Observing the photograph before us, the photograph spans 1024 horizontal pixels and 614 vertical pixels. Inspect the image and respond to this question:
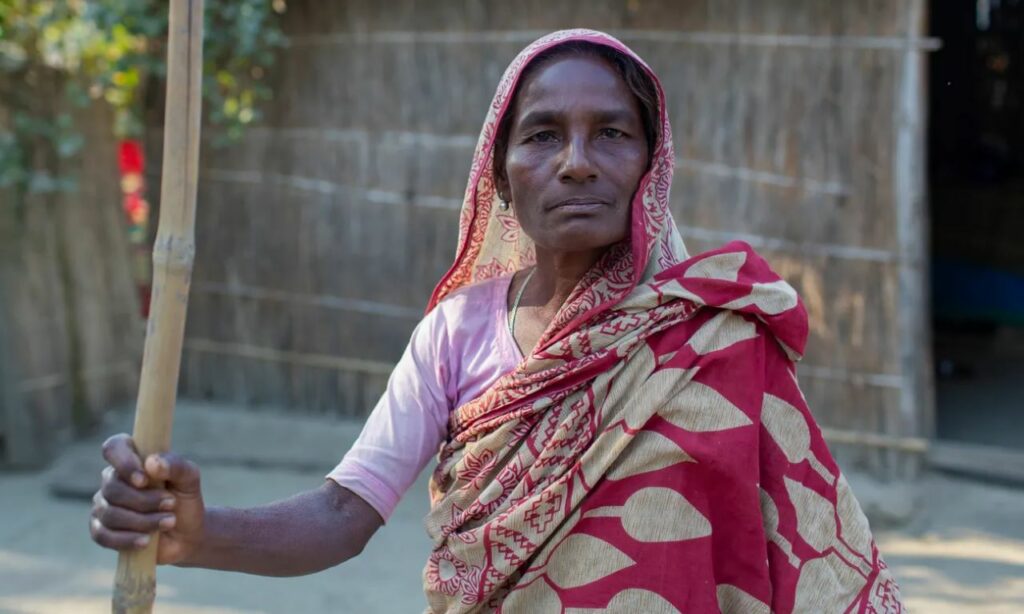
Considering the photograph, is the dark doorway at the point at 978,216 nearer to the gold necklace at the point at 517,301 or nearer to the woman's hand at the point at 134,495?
the gold necklace at the point at 517,301

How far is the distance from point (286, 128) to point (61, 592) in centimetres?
276

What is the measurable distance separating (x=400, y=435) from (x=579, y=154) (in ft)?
1.87

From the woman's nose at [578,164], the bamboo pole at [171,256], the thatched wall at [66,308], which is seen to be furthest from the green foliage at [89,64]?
the bamboo pole at [171,256]

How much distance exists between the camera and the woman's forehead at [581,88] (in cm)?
191

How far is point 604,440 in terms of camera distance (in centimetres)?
181

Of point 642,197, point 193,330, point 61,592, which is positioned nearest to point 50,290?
point 193,330

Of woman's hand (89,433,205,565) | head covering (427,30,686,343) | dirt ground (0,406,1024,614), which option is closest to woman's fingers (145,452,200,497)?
woman's hand (89,433,205,565)

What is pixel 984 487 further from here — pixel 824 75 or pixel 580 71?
pixel 580 71

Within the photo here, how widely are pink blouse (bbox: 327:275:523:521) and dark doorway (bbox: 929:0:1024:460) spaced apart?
441 cm

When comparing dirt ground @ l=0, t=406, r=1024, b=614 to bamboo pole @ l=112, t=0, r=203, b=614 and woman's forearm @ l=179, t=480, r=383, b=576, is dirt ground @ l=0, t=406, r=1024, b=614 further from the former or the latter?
bamboo pole @ l=112, t=0, r=203, b=614

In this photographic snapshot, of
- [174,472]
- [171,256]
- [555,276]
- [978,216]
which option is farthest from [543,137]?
[978,216]

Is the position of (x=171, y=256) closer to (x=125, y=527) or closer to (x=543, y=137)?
(x=125, y=527)

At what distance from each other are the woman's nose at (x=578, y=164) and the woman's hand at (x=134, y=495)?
723 millimetres

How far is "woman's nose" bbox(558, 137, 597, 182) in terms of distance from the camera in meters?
1.87
